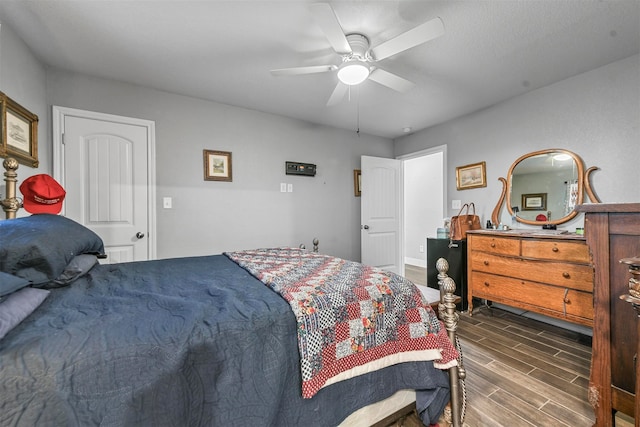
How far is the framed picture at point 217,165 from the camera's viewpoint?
301cm

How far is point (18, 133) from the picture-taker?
72.8 inches

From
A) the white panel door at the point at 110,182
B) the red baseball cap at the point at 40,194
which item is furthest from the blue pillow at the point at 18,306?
the white panel door at the point at 110,182

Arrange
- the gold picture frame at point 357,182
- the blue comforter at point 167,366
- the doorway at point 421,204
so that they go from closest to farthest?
1. the blue comforter at point 167,366
2. the gold picture frame at point 357,182
3. the doorway at point 421,204

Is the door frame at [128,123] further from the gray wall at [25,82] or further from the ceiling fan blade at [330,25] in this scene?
the ceiling fan blade at [330,25]

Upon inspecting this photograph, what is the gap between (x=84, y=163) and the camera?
2439 mm

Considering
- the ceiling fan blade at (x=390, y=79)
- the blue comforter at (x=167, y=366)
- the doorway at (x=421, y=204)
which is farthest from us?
the doorway at (x=421, y=204)

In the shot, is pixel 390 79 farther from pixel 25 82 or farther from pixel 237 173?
pixel 25 82

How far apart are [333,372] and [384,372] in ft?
0.98

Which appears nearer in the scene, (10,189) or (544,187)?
(10,189)

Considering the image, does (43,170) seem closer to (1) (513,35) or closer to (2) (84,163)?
(2) (84,163)

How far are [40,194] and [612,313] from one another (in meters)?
3.19

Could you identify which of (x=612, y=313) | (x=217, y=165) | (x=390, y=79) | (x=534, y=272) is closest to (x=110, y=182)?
(x=217, y=165)

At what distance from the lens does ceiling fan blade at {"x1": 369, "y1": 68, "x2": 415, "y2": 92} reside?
6.39 ft

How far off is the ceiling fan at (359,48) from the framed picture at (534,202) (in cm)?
194
